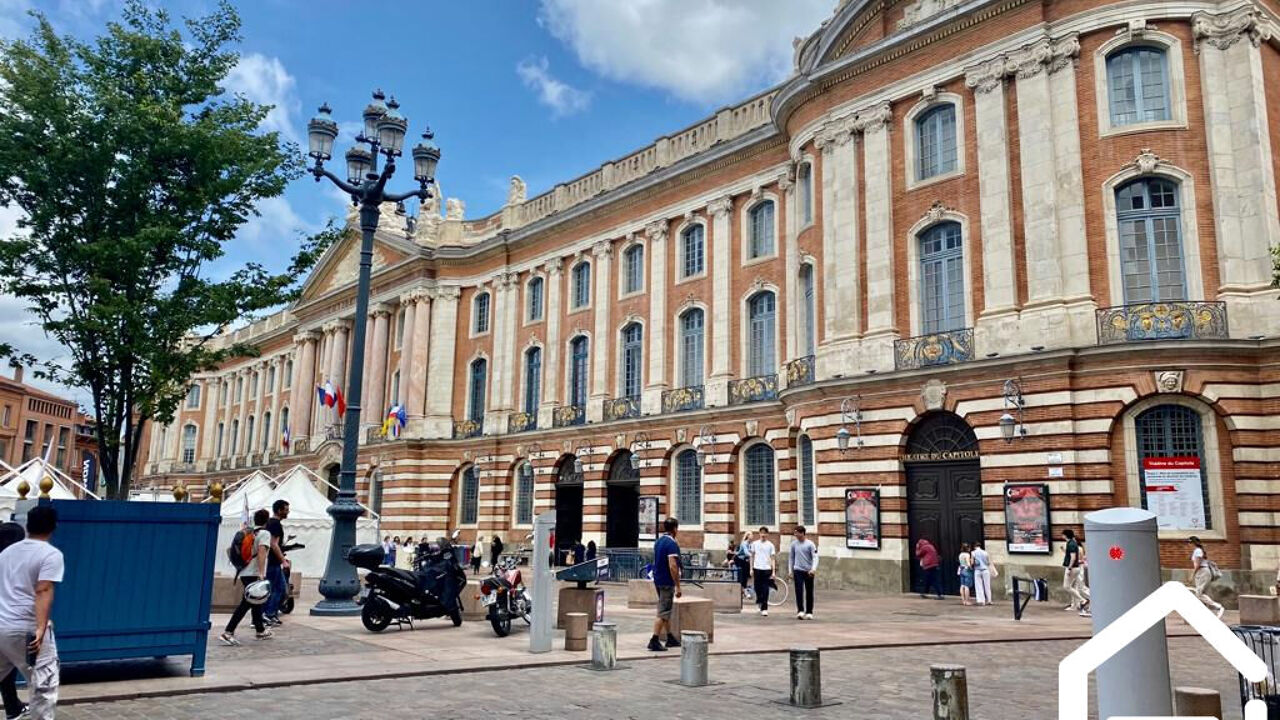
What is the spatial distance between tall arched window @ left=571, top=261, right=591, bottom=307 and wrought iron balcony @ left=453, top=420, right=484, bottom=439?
728cm

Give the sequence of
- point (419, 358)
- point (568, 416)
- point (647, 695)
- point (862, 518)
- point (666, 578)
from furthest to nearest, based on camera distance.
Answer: point (419, 358) → point (568, 416) → point (862, 518) → point (666, 578) → point (647, 695)

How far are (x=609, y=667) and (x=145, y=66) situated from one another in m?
12.1

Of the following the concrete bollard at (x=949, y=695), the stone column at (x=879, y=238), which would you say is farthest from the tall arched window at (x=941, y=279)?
the concrete bollard at (x=949, y=695)

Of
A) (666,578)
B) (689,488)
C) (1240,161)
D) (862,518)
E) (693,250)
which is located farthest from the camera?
(693,250)

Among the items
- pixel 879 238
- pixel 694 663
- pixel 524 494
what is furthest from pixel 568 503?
pixel 694 663

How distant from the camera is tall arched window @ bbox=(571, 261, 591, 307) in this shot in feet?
126

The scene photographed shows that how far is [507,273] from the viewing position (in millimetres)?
42062

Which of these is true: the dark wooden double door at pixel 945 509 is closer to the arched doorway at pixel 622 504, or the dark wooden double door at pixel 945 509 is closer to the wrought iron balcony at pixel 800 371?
the wrought iron balcony at pixel 800 371

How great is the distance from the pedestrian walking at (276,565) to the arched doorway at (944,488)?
1461 centimetres

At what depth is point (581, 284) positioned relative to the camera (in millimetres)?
38906

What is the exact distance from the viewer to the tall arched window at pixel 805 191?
1092 inches

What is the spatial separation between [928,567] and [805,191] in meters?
11.8

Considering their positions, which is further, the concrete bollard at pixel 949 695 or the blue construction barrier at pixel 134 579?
the blue construction barrier at pixel 134 579

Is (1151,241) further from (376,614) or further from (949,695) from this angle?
(376,614)
